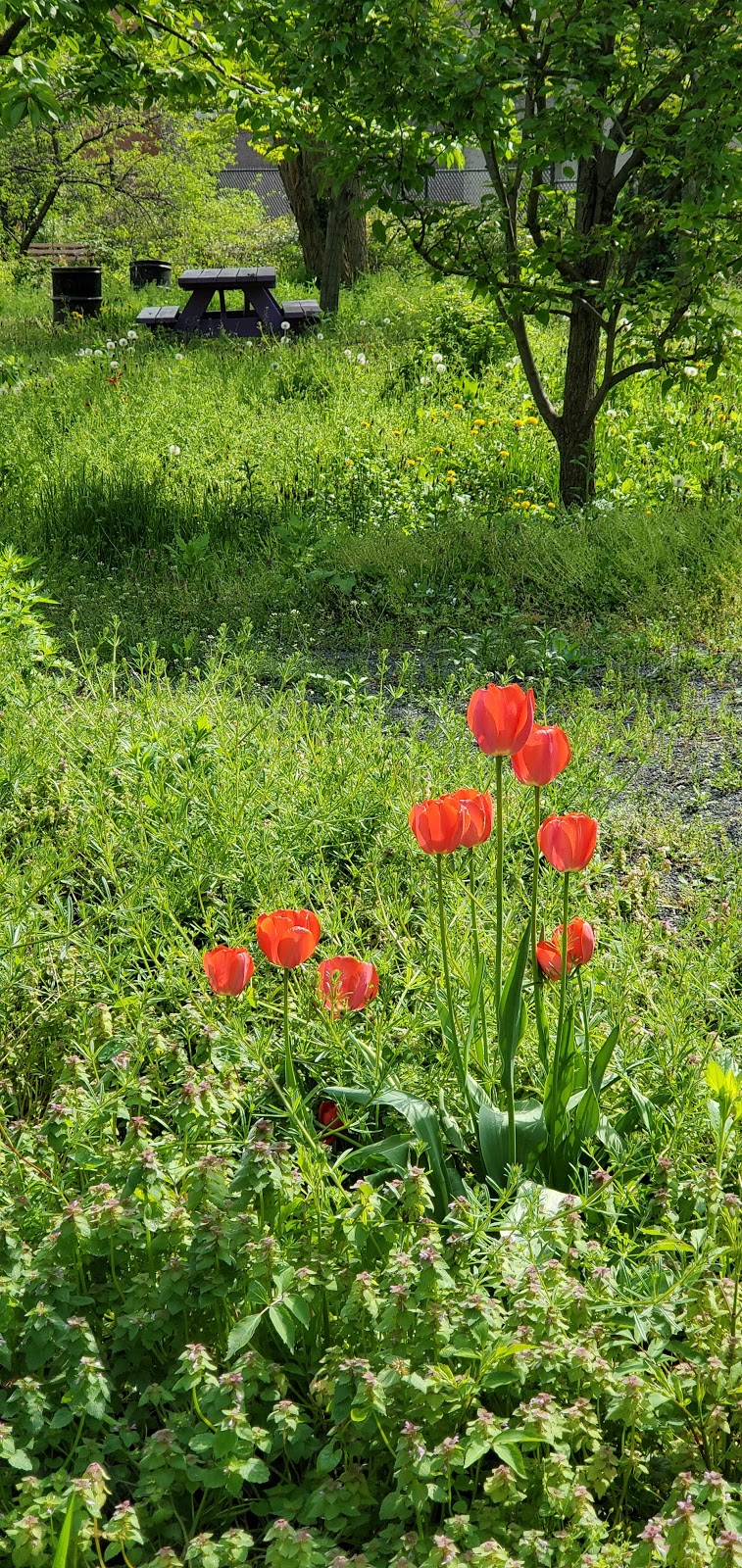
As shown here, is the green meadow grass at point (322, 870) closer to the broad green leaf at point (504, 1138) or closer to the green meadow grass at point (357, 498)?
the broad green leaf at point (504, 1138)

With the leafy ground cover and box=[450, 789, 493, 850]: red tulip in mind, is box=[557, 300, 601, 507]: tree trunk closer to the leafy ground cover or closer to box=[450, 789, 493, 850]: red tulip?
the leafy ground cover

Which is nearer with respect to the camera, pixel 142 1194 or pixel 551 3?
pixel 142 1194

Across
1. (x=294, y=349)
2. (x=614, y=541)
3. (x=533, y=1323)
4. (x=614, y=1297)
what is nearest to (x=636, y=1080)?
(x=614, y=1297)

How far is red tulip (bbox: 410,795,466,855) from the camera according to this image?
1683mm

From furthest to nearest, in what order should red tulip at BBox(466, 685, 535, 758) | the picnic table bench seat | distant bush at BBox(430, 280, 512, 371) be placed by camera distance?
1. the picnic table bench seat
2. distant bush at BBox(430, 280, 512, 371)
3. red tulip at BBox(466, 685, 535, 758)

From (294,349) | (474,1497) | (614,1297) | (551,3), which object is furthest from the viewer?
(294,349)

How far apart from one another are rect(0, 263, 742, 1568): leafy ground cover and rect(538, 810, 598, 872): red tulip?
1.31ft

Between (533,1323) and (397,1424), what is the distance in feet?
0.75

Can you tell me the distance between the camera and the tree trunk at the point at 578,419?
254 inches

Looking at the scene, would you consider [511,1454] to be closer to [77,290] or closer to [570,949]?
[570,949]

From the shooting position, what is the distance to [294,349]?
34.4ft

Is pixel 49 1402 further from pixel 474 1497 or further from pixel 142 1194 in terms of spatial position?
pixel 474 1497

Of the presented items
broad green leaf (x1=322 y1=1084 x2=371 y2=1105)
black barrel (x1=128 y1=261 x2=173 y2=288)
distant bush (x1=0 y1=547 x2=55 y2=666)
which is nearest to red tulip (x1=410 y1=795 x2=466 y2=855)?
broad green leaf (x1=322 y1=1084 x2=371 y2=1105)

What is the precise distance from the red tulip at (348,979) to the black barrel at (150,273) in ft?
58.5
